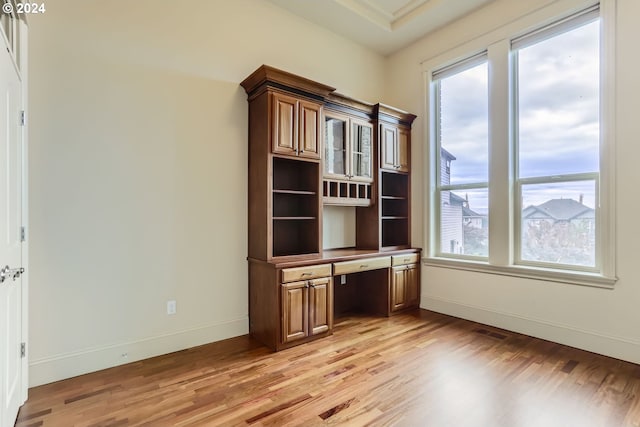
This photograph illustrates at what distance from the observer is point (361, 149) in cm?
381

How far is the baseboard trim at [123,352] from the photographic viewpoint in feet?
7.59

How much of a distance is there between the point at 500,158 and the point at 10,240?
4132 millimetres

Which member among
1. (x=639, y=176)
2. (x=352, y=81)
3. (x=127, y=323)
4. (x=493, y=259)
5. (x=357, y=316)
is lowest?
(x=357, y=316)

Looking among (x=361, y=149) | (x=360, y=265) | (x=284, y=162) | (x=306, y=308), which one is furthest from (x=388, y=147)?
(x=306, y=308)

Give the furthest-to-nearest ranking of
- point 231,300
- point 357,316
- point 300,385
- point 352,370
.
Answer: point 357,316
point 231,300
point 352,370
point 300,385

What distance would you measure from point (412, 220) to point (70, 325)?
3.74 metres

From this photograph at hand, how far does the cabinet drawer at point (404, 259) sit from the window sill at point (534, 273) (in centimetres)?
17

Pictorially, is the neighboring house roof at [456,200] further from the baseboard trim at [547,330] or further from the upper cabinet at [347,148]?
the baseboard trim at [547,330]

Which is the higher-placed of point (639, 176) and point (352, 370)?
point (639, 176)

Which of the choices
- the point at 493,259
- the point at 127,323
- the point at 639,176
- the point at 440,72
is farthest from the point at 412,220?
the point at 127,323

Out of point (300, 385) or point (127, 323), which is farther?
point (127, 323)

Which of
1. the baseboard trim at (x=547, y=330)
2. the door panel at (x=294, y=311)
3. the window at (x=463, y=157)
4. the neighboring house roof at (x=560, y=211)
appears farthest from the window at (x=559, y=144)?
the door panel at (x=294, y=311)

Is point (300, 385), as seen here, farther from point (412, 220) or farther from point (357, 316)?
point (412, 220)

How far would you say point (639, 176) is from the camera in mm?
2602
